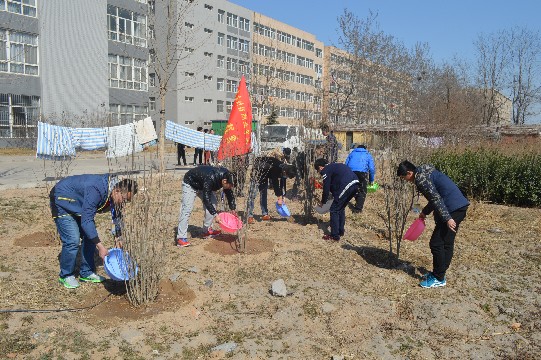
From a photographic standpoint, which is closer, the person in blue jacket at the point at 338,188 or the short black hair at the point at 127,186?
the short black hair at the point at 127,186

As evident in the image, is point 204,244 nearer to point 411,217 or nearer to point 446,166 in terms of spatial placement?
point 411,217

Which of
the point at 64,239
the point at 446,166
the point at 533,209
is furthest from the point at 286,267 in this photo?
the point at 446,166

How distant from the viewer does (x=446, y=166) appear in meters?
11.1

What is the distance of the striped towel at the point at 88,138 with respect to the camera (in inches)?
501

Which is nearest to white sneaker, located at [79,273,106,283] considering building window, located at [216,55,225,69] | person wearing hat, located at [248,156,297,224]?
person wearing hat, located at [248,156,297,224]

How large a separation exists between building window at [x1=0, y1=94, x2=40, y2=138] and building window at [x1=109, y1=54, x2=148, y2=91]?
5.66 meters

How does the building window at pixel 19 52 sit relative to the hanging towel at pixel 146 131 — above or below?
above

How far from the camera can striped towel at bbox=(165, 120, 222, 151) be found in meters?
13.7

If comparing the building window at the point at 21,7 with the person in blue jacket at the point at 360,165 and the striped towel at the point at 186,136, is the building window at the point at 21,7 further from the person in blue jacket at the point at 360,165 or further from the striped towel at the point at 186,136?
the person in blue jacket at the point at 360,165

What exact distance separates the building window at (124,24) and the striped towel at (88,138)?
1662 centimetres

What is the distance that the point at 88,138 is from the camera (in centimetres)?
1295

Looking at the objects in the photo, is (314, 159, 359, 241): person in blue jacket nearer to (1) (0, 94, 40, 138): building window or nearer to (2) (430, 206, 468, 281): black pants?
(2) (430, 206, 468, 281): black pants

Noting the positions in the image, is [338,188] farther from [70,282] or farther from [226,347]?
[70,282]

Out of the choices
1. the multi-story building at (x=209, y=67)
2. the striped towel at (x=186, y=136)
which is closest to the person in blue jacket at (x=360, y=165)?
the striped towel at (x=186, y=136)
